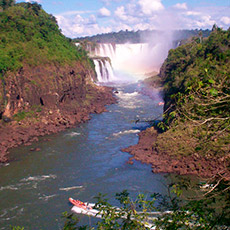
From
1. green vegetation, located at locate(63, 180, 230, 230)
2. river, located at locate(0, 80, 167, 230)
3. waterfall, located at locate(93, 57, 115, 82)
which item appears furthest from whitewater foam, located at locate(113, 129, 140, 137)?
waterfall, located at locate(93, 57, 115, 82)

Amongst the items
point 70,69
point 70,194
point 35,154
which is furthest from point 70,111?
point 70,194

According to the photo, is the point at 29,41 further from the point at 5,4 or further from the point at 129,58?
the point at 129,58

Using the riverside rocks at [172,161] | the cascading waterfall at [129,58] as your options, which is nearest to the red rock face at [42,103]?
the riverside rocks at [172,161]

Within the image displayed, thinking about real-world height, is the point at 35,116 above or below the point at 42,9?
below

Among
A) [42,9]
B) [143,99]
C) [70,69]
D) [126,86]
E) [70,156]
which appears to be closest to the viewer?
[70,156]

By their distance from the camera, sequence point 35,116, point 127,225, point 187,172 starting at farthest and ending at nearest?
point 35,116 → point 187,172 → point 127,225

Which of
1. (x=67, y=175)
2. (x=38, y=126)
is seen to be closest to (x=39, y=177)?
(x=67, y=175)

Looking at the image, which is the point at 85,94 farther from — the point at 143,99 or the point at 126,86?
the point at 126,86

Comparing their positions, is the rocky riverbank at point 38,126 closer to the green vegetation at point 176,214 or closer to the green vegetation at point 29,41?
the green vegetation at point 29,41

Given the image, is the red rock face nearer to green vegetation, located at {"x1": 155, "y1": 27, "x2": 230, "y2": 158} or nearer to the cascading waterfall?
green vegetation, located at {"x1": 155, "y1": 27, "x2": 230, "y2": 158}
